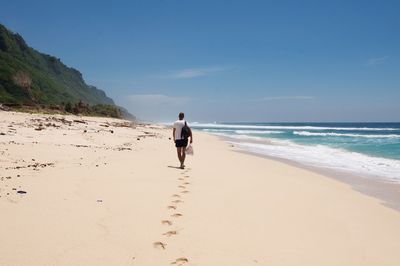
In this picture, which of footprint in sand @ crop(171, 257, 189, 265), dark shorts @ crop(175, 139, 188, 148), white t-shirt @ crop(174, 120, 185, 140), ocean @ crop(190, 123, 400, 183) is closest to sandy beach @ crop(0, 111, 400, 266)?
footprint in sand @ crop(171, 257, 189, 265)

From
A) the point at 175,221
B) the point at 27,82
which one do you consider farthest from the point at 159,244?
the point at 27,82

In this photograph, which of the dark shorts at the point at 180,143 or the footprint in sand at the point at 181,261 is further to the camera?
the dark shorts at the point at 180,143

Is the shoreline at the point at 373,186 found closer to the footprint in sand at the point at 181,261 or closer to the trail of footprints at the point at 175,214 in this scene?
the trail of footprints at the point at 175,214

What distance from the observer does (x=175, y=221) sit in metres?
4.71

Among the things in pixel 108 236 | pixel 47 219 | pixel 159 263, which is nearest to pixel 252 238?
pixel 159 263

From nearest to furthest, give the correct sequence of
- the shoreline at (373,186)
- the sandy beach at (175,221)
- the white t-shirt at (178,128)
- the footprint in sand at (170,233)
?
the sandy beach at (175,221) < the footprint in sand at (170,233) < the shoreline at (373,186) < the white t-shirt at (178,128)

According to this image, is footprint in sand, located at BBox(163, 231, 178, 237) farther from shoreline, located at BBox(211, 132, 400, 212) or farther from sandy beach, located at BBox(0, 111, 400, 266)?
shoreline, located at BBox(211, 132, 400, 212)

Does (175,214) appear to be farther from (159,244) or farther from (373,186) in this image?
(373,186)

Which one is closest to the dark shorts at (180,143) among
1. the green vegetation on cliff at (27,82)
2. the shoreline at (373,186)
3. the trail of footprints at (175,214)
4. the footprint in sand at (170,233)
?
the trail of footprints at (175,214)

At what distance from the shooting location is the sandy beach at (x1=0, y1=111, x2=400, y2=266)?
140 inches

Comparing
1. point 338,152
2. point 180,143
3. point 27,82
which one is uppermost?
point 27,82

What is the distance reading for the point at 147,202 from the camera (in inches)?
218

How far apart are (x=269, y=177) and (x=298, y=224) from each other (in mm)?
4603

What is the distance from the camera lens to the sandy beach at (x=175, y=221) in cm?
357
